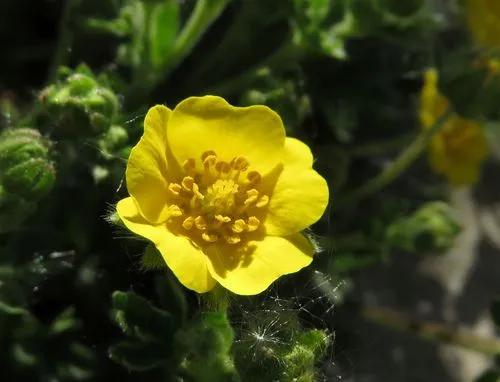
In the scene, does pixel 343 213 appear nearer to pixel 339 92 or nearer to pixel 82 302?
pixel 339 92

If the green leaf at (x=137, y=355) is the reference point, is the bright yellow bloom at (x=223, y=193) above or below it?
above

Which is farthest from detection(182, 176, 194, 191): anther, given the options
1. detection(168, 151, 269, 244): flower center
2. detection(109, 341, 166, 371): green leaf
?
detection(109, 341, 166, 371): green leaf

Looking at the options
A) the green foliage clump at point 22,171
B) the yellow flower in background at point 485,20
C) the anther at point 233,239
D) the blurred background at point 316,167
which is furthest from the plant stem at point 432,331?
the green foliage clump at point 22,171

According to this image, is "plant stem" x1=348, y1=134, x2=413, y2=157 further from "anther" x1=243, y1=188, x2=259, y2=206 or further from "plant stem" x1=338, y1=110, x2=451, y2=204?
"anther" x1=243, y1=188, x2=259, y2=206

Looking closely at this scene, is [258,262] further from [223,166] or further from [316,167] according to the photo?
[316,167]

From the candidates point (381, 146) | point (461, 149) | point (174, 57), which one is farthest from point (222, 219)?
point (461, 149)

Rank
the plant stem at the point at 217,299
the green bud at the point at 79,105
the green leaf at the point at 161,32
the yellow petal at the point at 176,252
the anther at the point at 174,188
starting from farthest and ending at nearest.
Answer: the green leaf at the point at 161,32
the green bud at the point at 79,105
the anther at the point at 174,188
the plant stem at the point at 217,299
the yellow petal at the point at 176,252

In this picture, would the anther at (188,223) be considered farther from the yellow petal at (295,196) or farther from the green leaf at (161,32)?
the green leaf at (161,32)
